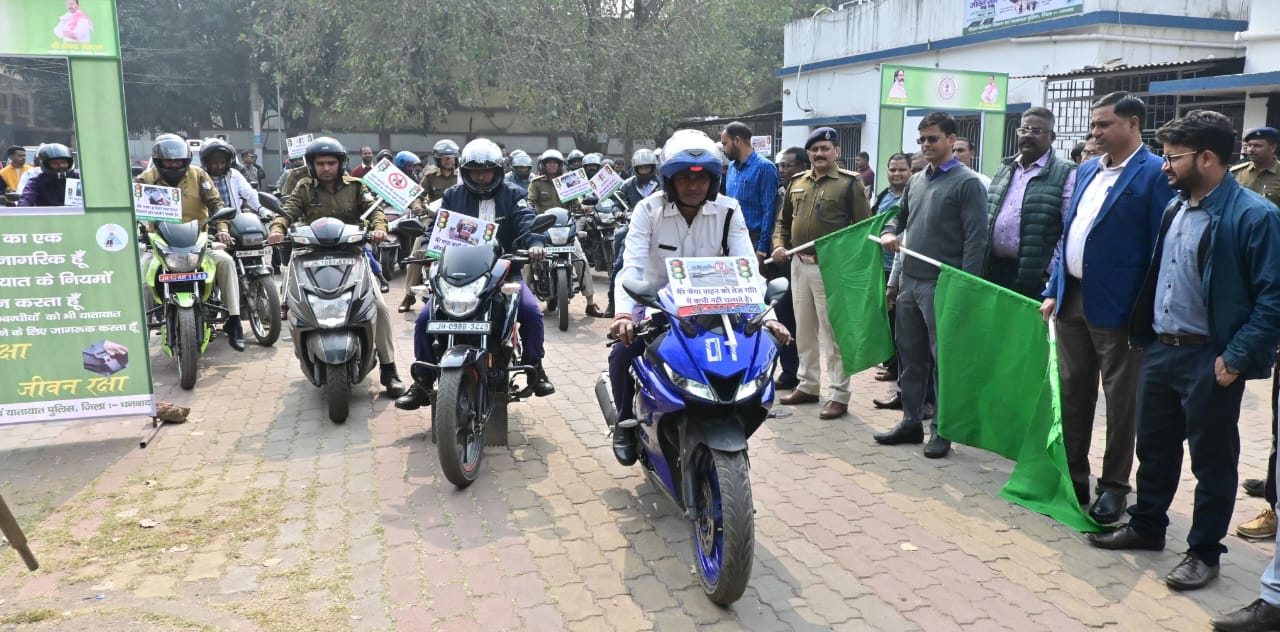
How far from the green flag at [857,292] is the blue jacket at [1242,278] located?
2.51 metres

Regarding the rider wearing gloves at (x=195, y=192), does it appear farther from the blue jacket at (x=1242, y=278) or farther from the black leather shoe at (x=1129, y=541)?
the blue jacket at (x=1242, y=278)

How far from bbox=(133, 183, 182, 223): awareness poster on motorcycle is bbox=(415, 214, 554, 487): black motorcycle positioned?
3109 millimetres

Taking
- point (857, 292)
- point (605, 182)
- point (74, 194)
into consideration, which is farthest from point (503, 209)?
point (605, 182)

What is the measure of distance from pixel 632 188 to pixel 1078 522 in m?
7.85

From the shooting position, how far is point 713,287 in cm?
407

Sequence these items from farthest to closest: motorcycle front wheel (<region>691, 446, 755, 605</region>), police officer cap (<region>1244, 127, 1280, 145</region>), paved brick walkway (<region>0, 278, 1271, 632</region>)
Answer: police officer cap (<region>1244, 127, 1280, 145</region>)
paved brick walkway (<region>0, 278, 1271, 632</region>)
motorcycle front wheel (<region>691, 446, 755, 605</region>)

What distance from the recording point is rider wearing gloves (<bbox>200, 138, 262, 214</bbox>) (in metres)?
9.25

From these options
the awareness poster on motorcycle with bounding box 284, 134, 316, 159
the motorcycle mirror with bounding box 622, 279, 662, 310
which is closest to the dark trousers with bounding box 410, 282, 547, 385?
the motorcycle mirror with bounding box 622, 279, 662, 310

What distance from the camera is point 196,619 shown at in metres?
3.83

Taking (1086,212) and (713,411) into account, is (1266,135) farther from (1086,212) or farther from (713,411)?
(713,411)

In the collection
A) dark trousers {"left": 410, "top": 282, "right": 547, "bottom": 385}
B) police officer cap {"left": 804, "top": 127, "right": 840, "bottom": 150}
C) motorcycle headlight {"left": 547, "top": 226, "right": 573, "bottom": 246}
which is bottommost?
dark trousers {"left": 410, "top": 282, "right": 547, "bottom": 385}

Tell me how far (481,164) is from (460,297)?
120cm

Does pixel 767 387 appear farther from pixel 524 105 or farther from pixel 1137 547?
pixel 524 105

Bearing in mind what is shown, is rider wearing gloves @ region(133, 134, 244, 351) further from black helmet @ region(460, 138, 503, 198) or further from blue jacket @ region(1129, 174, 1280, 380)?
blue jacket @ region(1129, 174, 1280, 380)
